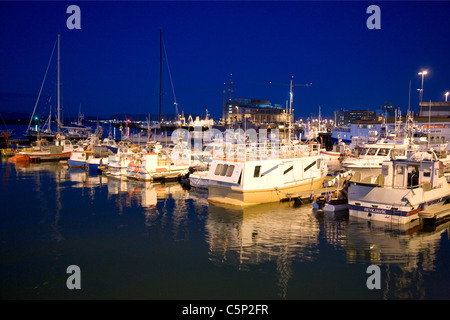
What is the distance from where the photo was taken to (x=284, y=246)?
1564cm

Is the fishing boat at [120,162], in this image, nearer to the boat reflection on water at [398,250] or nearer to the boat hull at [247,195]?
the boat hull at [247,195]

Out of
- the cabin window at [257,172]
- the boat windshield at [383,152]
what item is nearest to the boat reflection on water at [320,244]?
the cabin window at [257,172]

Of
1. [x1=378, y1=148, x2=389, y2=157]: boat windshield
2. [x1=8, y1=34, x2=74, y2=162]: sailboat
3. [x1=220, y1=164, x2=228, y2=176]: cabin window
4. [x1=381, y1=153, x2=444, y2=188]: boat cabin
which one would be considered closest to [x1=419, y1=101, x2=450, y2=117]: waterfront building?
[x1=378, y1=148, x2=389, y2=157]: boat windshield

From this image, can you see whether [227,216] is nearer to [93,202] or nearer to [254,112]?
[93,202]

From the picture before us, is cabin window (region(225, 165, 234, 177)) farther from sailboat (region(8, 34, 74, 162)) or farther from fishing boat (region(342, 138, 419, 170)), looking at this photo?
sailboat (region(8, 34, 74, 162))

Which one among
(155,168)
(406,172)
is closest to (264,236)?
(406,172)

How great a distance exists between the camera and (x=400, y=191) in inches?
703

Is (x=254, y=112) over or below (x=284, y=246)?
over

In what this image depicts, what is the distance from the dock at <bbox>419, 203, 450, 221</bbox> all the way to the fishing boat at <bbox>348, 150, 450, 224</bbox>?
12.3 inches

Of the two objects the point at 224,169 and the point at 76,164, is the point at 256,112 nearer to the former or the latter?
the point at 76,164

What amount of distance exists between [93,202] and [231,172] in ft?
31.1

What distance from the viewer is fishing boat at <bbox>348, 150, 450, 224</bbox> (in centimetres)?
1805

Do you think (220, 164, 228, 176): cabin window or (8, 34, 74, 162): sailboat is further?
(8, 34, 74, 162): sailboat
